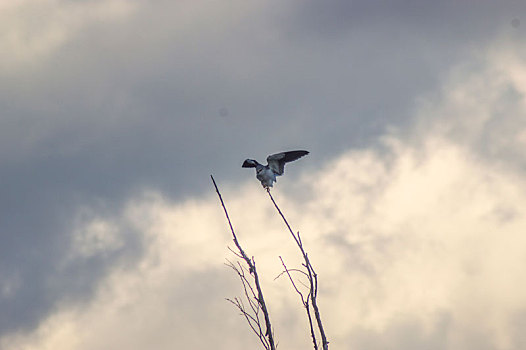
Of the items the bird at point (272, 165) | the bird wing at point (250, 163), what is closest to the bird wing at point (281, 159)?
the bird at point (272, 165)

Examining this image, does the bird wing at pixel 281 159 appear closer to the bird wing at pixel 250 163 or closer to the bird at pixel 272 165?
the bird at pixel 272 165

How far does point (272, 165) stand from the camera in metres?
30.2

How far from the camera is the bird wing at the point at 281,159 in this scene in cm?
3003

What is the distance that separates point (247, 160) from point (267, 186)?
152 cm

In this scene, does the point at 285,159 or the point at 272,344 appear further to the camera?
the point at 285,159

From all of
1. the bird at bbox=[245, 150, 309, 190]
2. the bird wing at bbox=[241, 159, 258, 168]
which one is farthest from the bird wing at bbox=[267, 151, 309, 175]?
the bird wing at bbox=[241, 159, 258, 168]

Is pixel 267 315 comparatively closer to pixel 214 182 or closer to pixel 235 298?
pixel 235 298

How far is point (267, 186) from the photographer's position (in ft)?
95.9

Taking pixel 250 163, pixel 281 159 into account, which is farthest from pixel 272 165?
pixel 250 163

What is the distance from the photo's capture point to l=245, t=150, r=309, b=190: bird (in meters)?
29.2

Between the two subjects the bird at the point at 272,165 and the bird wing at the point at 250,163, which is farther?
the bird wing at the point at 250,163

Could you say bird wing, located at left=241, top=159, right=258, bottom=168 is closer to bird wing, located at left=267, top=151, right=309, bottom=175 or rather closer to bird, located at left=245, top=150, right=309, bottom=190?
bird, located at left=245, top=150, right=309, bottom=190

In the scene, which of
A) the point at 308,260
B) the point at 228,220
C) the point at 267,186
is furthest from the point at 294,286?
the point at 267,186

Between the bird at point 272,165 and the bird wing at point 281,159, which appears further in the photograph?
the bird wing at point 281,159
